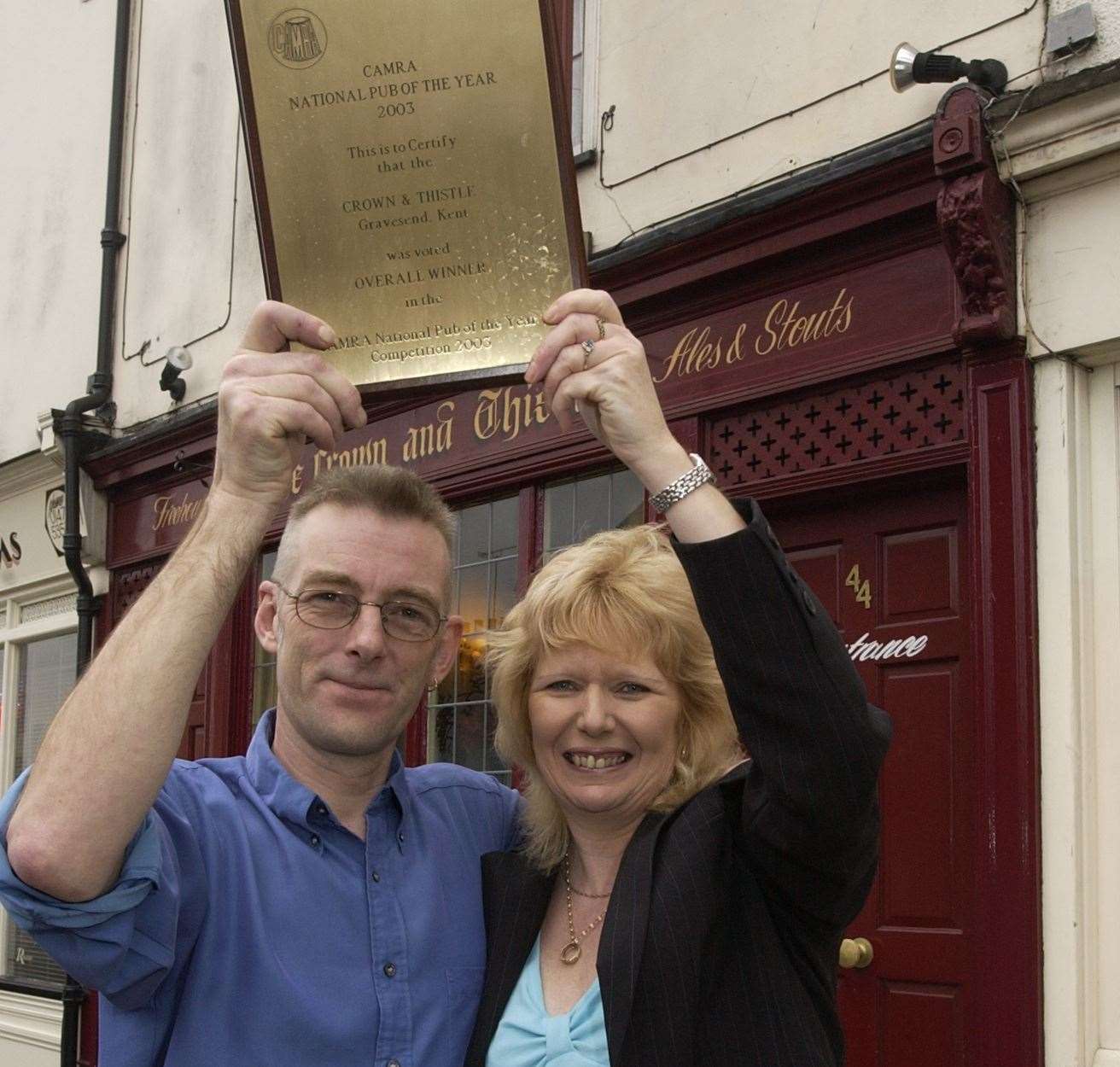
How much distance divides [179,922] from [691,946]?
724 mm

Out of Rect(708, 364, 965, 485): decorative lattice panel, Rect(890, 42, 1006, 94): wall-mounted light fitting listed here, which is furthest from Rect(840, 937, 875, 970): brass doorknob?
Rect(890, 42, 1006, 94): wall-mounted light fitting

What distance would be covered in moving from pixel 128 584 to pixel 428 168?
290 inches

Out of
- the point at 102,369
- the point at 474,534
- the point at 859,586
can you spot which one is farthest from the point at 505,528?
the point at 102,369

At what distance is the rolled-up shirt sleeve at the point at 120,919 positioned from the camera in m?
1.89

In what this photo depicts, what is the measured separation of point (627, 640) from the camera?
2.39m

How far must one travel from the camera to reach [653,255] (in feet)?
18.6

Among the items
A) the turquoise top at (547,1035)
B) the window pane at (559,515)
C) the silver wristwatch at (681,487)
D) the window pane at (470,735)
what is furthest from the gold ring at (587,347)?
the window pane at (470,735)

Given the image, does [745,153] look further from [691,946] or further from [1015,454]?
[691,946]

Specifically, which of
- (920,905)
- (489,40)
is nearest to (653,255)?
(920,905)

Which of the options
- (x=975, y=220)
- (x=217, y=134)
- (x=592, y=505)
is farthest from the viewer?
(x=217, y=134)

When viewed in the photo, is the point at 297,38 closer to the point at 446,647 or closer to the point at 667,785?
the point at 446,647

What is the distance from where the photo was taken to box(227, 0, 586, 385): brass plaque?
233 cm

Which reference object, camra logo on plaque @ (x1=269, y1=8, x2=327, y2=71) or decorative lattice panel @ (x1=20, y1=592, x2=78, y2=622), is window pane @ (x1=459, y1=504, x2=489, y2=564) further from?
camra logo on plaque @ (x1=269, y1=8, x2=327, y2=71)

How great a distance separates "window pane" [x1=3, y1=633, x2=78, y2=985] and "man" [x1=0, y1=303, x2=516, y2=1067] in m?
7.64
